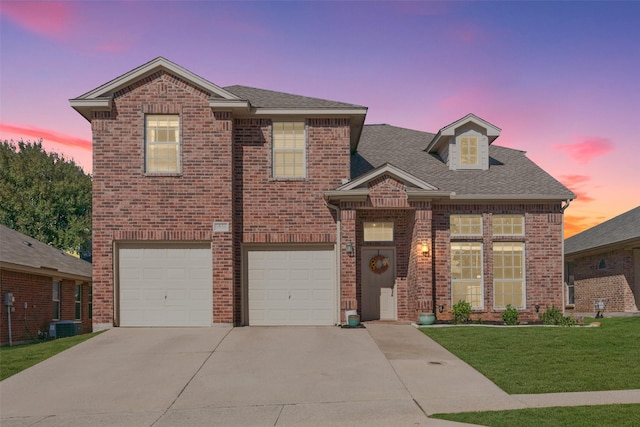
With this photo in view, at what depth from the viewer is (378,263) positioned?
71.7 feet

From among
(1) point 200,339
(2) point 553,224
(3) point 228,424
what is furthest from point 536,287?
(3) point 228,424

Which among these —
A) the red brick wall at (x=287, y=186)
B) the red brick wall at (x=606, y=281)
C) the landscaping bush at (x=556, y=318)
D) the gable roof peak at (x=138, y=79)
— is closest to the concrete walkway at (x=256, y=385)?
the red brick wall at (x=287, y=186)

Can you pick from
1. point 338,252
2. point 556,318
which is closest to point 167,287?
point 338,252

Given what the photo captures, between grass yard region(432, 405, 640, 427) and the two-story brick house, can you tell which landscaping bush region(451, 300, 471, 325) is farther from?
grass yard region(432, 405, 640, 427)

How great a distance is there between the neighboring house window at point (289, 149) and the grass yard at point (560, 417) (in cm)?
1143

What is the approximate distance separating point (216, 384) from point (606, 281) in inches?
836

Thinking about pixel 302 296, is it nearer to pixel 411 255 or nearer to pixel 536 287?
pixel 411 255

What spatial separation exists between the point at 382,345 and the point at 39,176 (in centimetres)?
4010

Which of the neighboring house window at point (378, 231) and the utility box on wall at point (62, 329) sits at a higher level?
the neighboring house window at point (378, 231)

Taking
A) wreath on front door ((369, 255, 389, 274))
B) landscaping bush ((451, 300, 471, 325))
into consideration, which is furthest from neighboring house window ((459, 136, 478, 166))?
landscaping bush ((451, 300, 471, 325))

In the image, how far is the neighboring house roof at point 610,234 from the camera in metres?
26.7

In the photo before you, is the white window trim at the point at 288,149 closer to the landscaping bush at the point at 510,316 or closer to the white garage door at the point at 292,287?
the white garage door at the point at 292,287

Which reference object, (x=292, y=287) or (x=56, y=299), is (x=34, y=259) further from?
(x=292, y=287)

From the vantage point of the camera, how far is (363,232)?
21.9 meters
